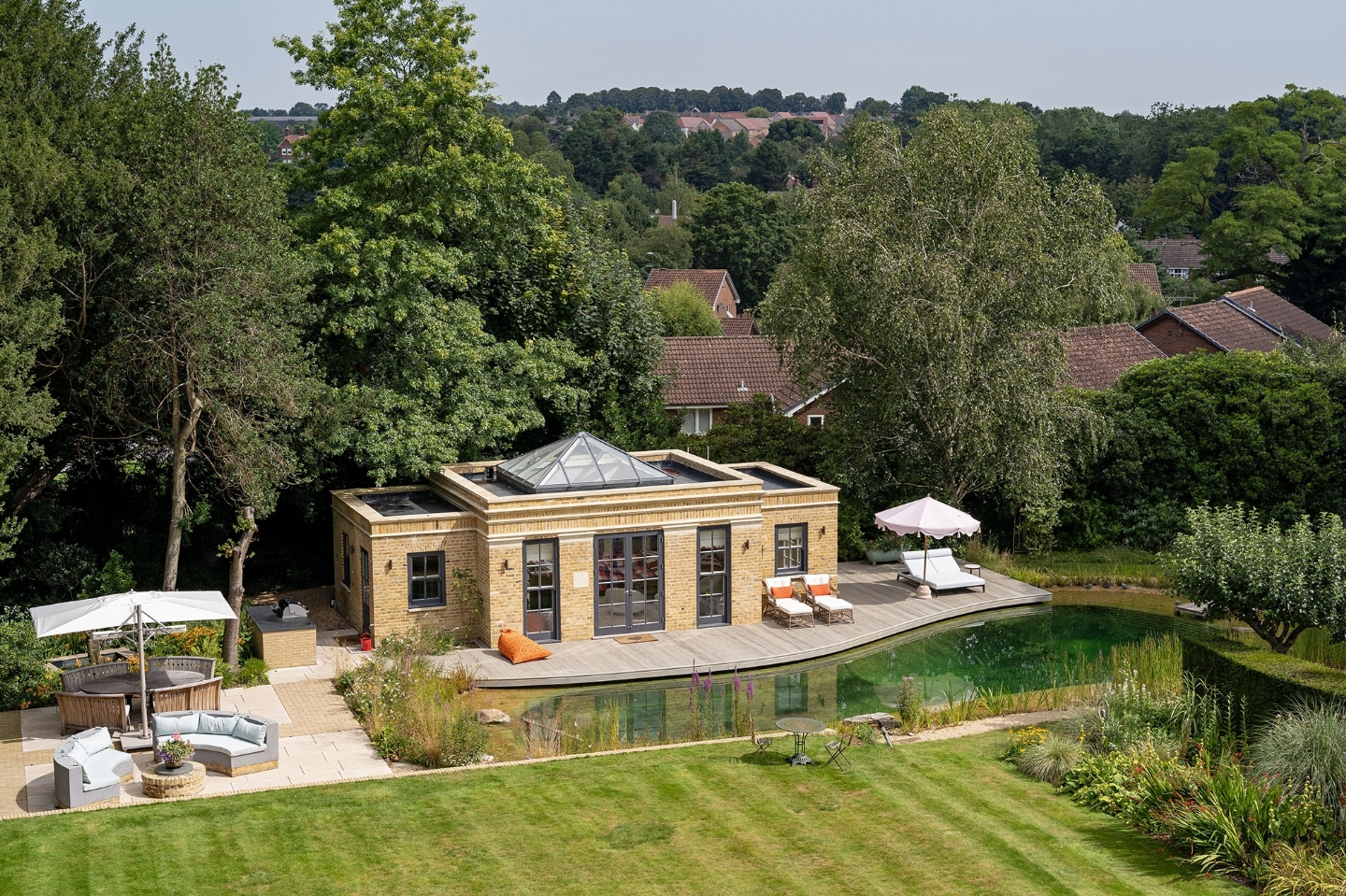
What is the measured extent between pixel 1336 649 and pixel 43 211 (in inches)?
819

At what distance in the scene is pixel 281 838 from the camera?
42.4ft

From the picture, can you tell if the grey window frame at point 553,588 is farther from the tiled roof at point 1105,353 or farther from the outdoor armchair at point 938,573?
the tiled roof at point 1105,353

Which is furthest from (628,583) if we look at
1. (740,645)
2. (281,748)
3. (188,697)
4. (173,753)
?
(173,753)

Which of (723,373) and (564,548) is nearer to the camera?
(564,548)

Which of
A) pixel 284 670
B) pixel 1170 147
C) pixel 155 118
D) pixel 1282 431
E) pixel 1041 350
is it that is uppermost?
pixel 1170 147

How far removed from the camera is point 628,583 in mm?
21578

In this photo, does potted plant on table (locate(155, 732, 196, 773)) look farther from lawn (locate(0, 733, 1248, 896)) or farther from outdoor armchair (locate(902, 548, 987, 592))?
outdoor armchair (locate(902, 548, 987, 592))

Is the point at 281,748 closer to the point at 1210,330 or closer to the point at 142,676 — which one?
the point at 142,676

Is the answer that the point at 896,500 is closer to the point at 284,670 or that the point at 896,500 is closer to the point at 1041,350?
the point at 1041,350

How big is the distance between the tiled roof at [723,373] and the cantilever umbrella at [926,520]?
13.6 metres

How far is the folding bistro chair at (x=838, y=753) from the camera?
15.3 metres

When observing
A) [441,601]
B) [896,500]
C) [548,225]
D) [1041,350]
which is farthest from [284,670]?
[1041,350]

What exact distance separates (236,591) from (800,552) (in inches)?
396

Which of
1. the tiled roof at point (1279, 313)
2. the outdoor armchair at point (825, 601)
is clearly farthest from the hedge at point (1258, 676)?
the tiled roof at point (1279, 313)
